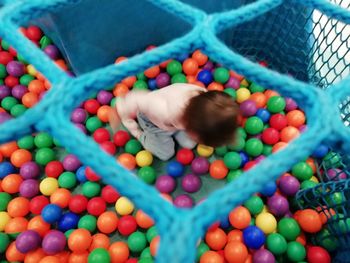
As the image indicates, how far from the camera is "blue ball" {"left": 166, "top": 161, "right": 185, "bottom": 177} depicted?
2.88ft

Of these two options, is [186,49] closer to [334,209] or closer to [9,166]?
[334,209]

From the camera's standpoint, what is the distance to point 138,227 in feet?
2.69

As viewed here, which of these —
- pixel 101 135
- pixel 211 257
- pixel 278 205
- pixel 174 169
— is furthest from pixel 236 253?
pixel 101 135

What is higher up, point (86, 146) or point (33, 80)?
point (86, 146)

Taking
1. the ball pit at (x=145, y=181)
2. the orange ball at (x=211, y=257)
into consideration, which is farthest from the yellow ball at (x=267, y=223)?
the orange ball at (x=211, y=257)

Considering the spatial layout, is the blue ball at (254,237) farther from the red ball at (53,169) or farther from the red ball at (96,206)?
the red ball at (53,169)

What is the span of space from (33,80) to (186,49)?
2.49ft

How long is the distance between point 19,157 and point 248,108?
67cm

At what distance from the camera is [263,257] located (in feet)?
2.31

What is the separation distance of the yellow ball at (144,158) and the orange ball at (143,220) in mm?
155

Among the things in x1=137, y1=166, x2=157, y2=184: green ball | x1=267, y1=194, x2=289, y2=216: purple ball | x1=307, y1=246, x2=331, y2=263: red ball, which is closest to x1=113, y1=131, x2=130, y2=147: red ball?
x1=137, y1=166, x2=157, y2=184: green ball

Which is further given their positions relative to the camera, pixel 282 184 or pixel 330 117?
pixel 282 184

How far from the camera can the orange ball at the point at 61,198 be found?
0.82m

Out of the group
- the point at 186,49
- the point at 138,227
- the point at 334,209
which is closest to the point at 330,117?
the point at 186,49
